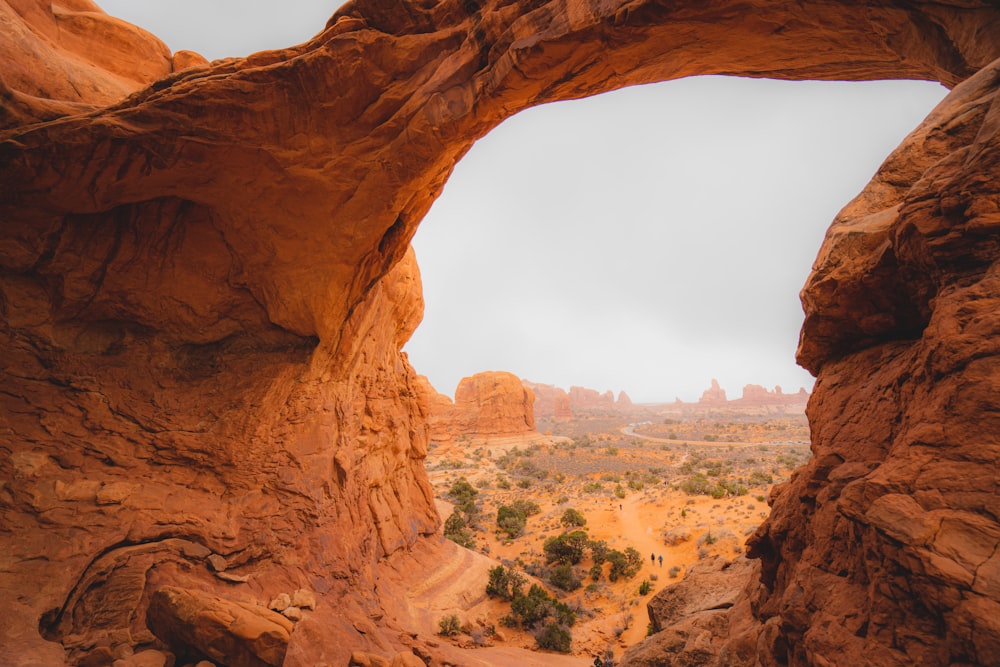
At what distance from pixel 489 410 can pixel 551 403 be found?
6191 cm

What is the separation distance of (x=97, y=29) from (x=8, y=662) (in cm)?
1255

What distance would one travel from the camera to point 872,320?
475 cm

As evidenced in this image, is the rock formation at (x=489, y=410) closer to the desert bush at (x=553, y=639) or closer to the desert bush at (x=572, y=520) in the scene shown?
the desert bush at (x=572, y=520)

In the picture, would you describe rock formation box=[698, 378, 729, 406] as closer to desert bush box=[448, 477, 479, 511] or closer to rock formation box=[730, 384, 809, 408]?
rock formation box=[730, 384, 809, 408]

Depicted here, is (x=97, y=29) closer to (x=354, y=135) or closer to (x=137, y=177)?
(x=137, y=177)

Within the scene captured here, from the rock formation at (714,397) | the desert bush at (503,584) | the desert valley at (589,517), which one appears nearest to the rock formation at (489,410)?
the desert valley at (589,517)

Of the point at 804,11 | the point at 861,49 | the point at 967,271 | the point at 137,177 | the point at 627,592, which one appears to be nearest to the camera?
the point at 967,271

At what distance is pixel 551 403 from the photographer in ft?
367

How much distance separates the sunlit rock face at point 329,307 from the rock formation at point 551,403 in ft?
171

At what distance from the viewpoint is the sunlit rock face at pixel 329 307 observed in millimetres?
3355

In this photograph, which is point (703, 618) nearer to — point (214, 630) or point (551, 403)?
point (214, 630)

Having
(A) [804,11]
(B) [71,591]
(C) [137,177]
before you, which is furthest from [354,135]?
(B) [71,591]

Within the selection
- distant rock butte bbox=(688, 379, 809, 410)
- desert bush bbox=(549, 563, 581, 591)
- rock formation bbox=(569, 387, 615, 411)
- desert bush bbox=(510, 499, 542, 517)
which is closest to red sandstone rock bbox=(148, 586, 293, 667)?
desert bush bbox=(549, 563, 581, 591)

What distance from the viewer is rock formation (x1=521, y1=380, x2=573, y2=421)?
294ft
